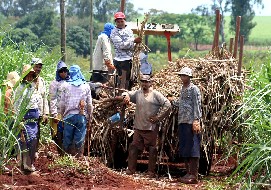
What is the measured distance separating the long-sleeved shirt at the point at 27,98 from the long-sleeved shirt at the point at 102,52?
105 inches

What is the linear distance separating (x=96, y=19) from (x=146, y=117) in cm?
6081

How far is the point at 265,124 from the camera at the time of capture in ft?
27.1

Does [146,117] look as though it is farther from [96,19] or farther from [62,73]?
[96,19]

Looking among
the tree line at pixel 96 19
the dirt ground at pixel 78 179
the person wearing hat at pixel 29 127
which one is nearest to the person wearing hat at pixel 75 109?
the dirt ground at pixel 78 179

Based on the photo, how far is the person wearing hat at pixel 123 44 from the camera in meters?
11.9

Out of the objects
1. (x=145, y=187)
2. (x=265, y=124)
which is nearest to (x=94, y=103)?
(x=145, y=187)

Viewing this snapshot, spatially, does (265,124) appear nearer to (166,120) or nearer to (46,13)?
(166,120)

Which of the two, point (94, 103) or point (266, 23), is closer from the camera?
point (94, 103)

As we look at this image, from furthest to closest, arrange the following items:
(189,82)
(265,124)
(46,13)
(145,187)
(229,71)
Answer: (46,13) < (229,71) < (189,82) < (145,187) < (265,124)

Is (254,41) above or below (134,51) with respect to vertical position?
below

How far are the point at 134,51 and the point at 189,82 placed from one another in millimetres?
1523

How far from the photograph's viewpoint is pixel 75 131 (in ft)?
34.9

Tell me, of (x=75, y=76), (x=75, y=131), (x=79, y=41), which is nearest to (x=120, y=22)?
(x=75, y=76)

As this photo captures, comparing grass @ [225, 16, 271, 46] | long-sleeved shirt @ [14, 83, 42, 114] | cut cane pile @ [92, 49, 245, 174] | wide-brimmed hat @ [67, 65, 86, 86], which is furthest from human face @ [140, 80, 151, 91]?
grass @ [225, 16, 271, 46]
